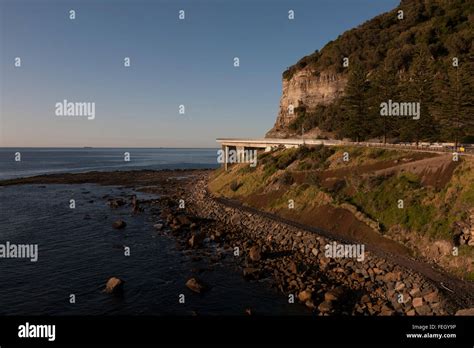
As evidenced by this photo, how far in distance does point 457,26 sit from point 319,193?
3034 inches

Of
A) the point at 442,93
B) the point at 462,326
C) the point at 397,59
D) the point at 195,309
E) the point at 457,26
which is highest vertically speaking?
the point at 457,26

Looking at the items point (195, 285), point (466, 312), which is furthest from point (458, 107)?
point (195, 285)

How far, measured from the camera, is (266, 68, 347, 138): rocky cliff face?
91438 millimetres

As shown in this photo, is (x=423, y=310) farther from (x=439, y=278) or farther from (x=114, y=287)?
(x=114, y=287)

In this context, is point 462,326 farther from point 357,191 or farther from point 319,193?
point 319,193

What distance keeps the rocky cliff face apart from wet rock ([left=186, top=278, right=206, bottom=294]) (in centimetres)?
7800

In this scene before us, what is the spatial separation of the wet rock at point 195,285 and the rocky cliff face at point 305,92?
256 ft

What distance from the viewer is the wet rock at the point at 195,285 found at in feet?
80.4

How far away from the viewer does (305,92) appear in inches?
3930

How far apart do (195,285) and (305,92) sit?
3453 inches

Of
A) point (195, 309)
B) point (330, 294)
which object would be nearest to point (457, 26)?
point (330, 294)

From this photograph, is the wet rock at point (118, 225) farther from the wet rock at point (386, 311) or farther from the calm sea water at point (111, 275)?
the wet rock at point (386, 311)

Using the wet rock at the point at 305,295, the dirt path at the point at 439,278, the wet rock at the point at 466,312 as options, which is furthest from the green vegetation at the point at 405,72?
the wet rock at the point at 305,295

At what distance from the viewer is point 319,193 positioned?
41.6 meters
